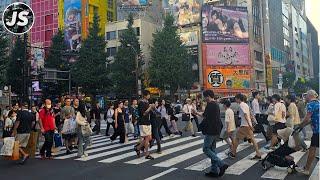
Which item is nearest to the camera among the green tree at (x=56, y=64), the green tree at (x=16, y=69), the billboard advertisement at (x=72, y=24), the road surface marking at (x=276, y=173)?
the road surface marking at (x=276, y=173)

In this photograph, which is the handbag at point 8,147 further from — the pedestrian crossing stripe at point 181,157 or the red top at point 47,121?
the pedestrian crossing stripe at point 181,157

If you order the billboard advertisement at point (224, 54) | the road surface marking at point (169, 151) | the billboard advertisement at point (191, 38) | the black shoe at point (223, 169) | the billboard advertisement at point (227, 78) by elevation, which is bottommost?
the road surface marking at point (169, 151)

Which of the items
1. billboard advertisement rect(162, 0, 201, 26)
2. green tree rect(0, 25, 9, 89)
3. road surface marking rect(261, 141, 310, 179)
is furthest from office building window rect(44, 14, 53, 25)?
road surface marking rect(261, 141, 310, 179)

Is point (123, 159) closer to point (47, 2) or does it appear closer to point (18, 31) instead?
point (18, 31)

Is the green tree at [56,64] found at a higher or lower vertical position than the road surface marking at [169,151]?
higher

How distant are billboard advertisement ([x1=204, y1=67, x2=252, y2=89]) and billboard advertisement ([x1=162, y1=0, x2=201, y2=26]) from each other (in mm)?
9207

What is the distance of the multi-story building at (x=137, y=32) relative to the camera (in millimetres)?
59625

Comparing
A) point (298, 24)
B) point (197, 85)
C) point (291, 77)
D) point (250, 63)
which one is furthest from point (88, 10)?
point (298, 24)

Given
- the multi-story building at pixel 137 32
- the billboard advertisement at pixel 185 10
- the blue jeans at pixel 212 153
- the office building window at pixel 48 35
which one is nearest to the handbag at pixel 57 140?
the blue jeans at pixel 212 153

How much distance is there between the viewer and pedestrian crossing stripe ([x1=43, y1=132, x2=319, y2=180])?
8167mm

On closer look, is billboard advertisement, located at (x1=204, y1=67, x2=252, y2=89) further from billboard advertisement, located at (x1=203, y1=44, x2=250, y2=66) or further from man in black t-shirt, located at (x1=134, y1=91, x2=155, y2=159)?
man in black t-shirt, located at (x1=134, y1=91, x2=155, y2=159)

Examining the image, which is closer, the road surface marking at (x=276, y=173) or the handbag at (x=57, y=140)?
the road surface marking at (x=276, y=173)

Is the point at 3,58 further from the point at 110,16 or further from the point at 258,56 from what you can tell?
the point at 258,56

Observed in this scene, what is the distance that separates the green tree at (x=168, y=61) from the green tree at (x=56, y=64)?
11.2 m
